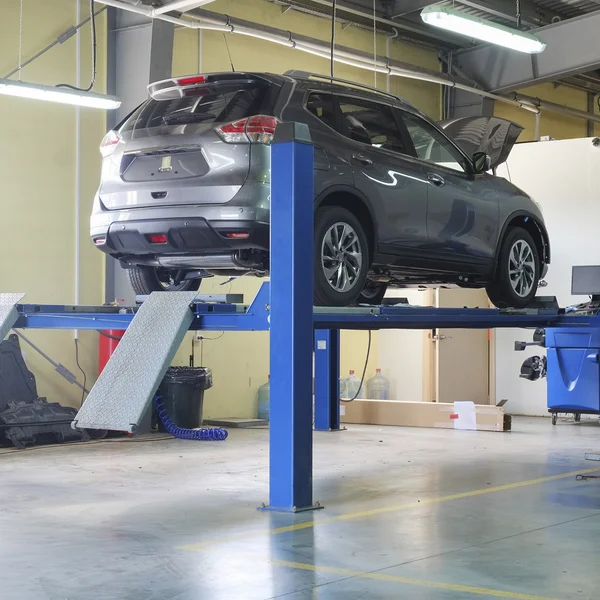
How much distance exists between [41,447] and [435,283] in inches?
164

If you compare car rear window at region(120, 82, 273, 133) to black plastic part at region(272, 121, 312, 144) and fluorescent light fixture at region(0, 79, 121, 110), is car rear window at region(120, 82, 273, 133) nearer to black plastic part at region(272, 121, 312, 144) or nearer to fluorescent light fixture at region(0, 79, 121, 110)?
black plastic part at region(272, 121, 312, 144)

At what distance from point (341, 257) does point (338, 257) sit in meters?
0.03

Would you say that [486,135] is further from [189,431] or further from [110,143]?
[189,431]

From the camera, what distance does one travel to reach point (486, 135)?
817 centimetres

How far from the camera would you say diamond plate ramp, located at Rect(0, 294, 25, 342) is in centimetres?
646

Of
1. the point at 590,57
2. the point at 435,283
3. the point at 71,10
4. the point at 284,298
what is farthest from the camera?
the point at 590,57

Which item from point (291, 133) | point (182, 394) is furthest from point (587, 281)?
point (182, 394)

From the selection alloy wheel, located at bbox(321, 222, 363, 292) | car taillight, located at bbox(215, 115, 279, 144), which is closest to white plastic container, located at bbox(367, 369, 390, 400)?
alloy wheel, located at bbox(321, 222, 363, 292)

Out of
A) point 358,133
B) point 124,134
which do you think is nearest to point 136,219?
point 124,134

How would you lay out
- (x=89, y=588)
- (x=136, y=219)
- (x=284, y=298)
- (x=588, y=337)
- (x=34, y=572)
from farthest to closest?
(x=588, y=337)
(x=136, y=219)
(x=284, y=298)
(x=34, y=572)
(x=89, y=588)

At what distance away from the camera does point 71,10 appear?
36.6 ft

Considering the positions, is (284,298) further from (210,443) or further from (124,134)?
(210,443)

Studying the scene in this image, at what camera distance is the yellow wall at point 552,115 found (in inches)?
663

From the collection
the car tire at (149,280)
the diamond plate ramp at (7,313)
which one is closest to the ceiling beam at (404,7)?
the car tire at (149,280)
